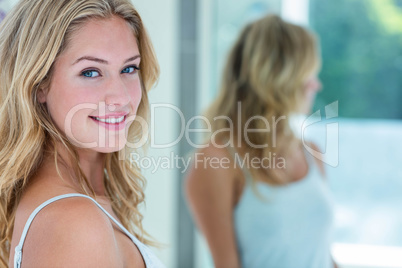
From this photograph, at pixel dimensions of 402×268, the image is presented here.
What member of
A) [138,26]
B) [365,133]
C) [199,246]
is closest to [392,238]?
[365,133]

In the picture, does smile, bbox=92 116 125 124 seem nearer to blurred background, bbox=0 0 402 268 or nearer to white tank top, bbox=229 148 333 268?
white tank top, bbox=229 148 333 268

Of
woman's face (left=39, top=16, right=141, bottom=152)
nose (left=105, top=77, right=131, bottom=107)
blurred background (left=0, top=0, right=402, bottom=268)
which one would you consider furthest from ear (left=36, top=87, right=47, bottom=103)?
blurred background (left=0, top=0, right=402, bottom=268)

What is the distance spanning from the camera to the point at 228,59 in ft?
5.26

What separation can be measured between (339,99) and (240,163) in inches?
54.3

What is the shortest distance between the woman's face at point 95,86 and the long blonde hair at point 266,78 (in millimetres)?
688

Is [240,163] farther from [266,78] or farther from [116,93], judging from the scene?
[116,93]

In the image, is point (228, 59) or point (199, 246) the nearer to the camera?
point (228, 59)

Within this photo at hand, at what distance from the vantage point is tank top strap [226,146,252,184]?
1453 millimetres

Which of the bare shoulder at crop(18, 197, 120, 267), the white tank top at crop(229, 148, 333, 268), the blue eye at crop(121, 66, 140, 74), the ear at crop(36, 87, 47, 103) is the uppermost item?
the blue eye at crop(121, 66, 140, 74)

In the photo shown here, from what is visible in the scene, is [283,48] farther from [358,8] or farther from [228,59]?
[358,8]

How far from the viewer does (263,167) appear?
150 cm

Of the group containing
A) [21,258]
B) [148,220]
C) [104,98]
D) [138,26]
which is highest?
[138,26]

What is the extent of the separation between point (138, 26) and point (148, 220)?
1890 millimetres

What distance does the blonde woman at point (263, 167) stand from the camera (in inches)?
56.7
